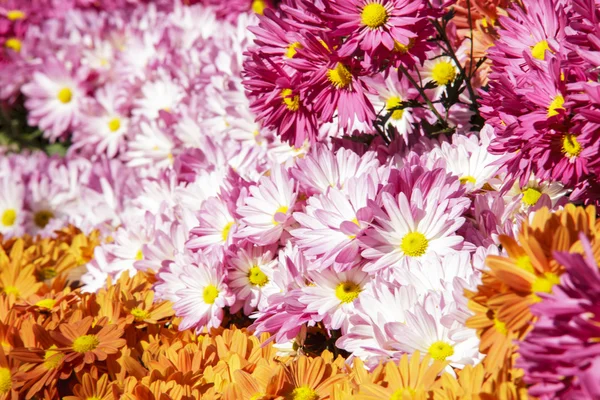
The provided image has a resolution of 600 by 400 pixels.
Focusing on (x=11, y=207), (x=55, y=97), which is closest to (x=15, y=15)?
(x=55, y=97)

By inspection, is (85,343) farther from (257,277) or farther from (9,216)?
(9,216)

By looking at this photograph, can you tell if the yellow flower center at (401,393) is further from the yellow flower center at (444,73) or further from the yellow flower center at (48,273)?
the yellow flower center at (48,273)

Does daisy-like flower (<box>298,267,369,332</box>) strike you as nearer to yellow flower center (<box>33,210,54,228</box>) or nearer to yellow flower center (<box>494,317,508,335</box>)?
yellow flower center (<box>494,317,508,335</box>)

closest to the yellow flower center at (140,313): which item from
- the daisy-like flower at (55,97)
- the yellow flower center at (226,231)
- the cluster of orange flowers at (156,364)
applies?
the cluster of orange flowers at (156,364)

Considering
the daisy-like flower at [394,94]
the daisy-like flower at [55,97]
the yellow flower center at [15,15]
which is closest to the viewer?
the daisy-like flower at [394,94]

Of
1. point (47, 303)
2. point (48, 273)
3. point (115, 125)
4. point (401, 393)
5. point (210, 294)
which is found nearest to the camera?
point (401, 393)

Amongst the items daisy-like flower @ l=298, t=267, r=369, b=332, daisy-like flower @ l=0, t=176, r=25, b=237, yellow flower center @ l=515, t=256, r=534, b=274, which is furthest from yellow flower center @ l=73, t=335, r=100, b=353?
daisy-like flower @ l=0, t=176, r=25, b=237
